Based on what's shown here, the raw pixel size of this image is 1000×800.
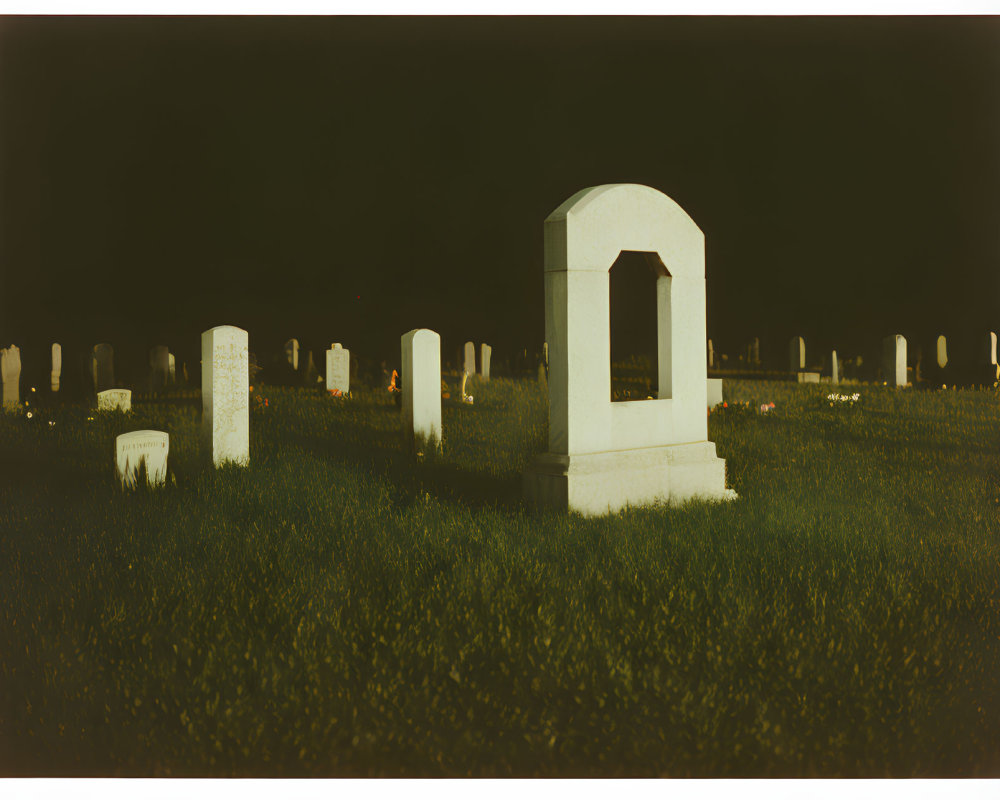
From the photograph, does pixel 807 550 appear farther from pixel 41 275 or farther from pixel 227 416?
pixel 41 275

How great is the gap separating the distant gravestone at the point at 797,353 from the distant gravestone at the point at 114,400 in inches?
508

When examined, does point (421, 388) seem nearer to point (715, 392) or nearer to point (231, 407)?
point (231, 407)

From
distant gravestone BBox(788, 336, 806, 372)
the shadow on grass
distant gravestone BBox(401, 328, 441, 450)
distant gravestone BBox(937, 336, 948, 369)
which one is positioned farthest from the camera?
distant gravestone BBox(788, 336, 806, 372)

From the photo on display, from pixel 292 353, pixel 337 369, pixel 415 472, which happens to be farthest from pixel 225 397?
pixel 292 353

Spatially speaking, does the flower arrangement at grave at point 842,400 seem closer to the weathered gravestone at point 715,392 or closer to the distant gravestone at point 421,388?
the weathered gravestone at point 715,392

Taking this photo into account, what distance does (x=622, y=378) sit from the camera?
16.4 meters

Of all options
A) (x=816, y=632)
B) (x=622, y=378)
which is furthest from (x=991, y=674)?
(x=622, y=378)

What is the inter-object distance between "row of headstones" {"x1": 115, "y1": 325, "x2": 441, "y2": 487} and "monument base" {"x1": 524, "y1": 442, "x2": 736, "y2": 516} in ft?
9.50

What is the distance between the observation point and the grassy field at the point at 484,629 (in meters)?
3.48

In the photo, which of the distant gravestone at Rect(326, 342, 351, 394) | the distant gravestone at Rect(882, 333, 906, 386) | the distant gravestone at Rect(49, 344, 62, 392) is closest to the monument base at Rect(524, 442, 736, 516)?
the distant gravestone at Rect(326, 342, 351, 394)

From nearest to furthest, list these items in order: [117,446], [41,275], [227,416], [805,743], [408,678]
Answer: [805,743]
[408,678]
[117,446]
[227,416]
[41,275]

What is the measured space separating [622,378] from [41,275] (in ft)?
50.4

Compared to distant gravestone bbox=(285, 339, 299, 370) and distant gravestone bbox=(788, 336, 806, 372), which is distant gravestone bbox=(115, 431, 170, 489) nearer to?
distant gravestone bbox=(285, 339, 299, 370)

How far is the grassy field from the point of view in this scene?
348 centimetres
